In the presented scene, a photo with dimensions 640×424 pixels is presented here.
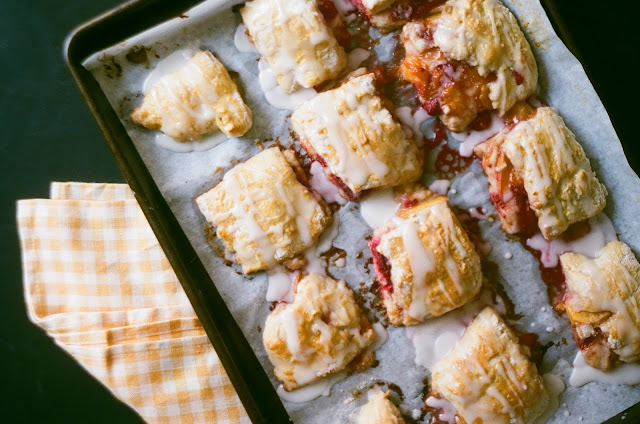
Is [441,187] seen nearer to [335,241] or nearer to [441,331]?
[335,241]

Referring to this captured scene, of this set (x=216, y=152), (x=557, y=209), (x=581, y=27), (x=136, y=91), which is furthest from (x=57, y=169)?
(x=581, y=27)

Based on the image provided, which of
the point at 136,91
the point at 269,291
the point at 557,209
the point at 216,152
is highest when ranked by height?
the point at 136,91

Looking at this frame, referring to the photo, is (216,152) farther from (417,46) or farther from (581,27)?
(581,27)

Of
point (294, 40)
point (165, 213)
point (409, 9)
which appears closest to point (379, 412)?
point (165, 213)

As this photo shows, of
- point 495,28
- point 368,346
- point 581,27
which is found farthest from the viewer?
point 581,27

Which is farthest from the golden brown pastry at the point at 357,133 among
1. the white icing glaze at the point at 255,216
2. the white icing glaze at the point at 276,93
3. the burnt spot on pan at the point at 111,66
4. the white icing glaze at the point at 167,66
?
the burnt spot on pan at the point at 111,66

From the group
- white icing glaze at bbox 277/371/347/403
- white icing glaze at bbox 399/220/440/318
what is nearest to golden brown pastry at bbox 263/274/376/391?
white icing glaze at bbox 277/371/347/403

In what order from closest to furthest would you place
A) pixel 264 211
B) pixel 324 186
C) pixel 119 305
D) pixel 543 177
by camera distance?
pixel 543 177 < pixel 264 211 < pixel 324 186 < pixel 119 305

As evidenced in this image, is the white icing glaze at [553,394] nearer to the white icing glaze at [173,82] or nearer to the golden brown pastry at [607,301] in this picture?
the golden brown pastry at [607,301]
